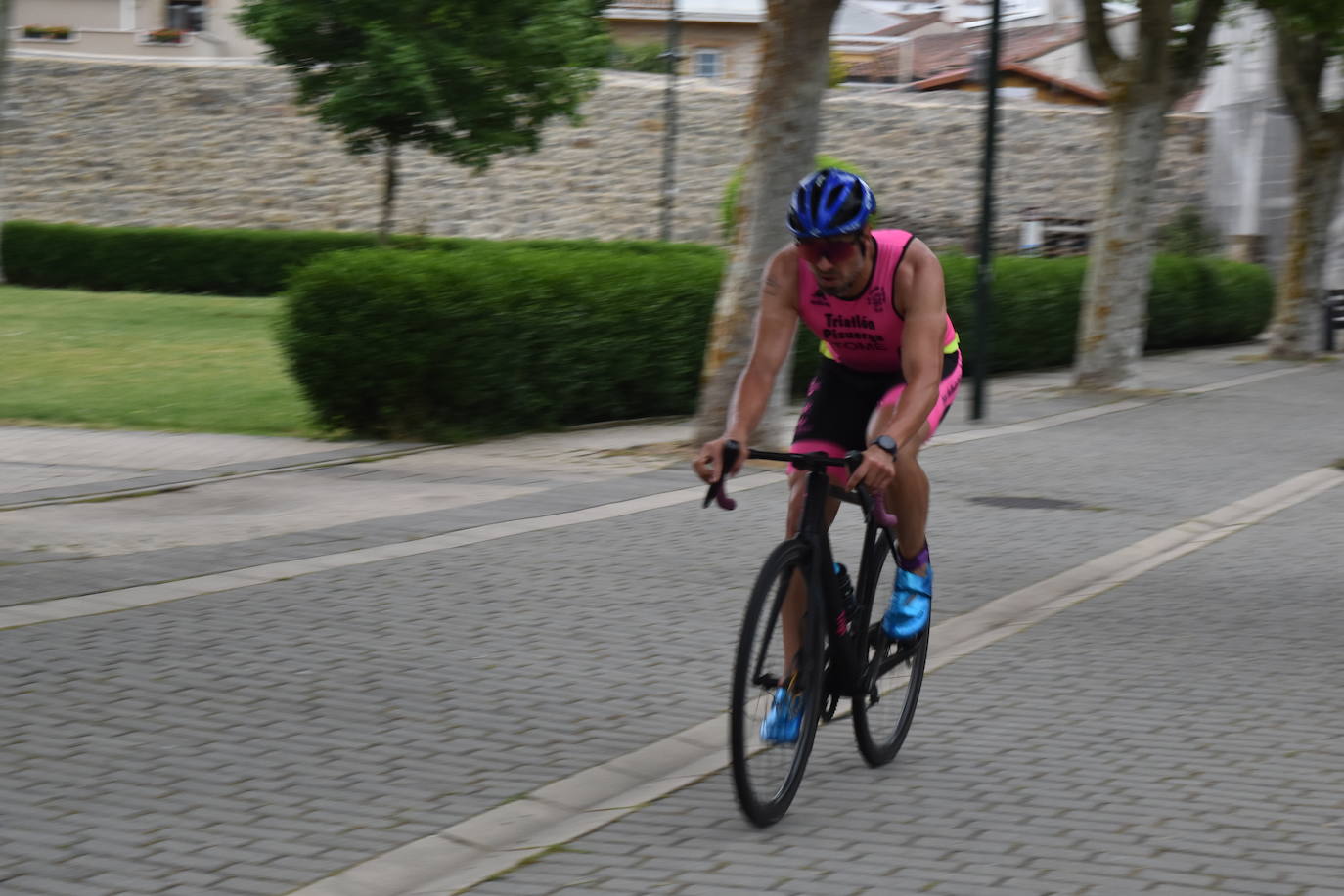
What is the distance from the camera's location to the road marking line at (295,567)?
7.13 metres

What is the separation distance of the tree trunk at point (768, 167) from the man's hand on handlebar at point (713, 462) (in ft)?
26.7

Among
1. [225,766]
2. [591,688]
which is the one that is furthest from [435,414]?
[225,766]

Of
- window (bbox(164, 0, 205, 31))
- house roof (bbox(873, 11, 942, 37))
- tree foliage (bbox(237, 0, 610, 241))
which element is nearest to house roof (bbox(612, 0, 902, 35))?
house roof (bbox(873, 11, 942, 37))

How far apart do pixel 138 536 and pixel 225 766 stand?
4.36 metres

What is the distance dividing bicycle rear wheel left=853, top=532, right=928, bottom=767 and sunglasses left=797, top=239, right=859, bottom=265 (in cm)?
95

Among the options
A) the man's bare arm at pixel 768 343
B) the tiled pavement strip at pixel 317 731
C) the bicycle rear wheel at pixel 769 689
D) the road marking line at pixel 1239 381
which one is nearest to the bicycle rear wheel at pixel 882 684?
the bicycle rear wheel at pixel 769 689

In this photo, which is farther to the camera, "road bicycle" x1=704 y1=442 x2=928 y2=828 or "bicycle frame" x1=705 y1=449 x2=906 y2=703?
"bicycle frame" x1=705 y1=449 x2=906 y2=703

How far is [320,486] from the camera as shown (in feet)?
36.5

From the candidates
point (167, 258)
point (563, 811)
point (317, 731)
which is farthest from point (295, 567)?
point (167, 258)

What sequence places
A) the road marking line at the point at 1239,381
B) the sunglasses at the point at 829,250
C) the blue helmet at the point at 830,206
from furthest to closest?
the road marking line at the point at 1239,381, the sunglasses at the point at 829,250, the blue helmet at the point at 830,206

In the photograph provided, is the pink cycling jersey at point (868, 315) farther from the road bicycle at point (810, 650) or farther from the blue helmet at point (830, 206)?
the road bicycle at point (810, 650)

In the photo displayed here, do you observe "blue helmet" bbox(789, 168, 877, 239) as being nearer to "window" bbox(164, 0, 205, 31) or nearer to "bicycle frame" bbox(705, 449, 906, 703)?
"bicycle frame" bbox(705, 449, 906, 703)

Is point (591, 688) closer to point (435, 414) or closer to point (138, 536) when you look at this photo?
point (138, 536)

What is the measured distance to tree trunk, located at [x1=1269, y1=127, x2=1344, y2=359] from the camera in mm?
24812
